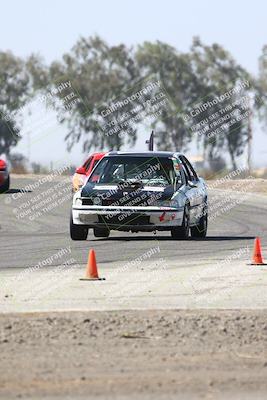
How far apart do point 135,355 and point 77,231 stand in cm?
1367

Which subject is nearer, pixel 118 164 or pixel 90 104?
pixel 118 164

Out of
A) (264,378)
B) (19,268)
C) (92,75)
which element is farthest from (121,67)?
(264,378)

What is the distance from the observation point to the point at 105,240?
79.3 ft

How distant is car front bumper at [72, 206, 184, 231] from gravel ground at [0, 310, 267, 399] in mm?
10227

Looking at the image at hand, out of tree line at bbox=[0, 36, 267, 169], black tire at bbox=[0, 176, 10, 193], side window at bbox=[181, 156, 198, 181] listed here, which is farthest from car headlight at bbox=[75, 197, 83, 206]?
tree line at bbox=[0, 36, 267, 169]

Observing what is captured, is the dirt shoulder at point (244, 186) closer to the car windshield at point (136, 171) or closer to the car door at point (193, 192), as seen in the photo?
the car door at point (193, 192)

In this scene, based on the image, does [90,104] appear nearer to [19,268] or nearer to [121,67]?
[121,67]

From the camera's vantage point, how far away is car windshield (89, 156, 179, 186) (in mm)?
23953

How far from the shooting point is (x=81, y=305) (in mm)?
13523

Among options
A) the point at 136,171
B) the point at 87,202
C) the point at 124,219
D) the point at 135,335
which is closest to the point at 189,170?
the point at 136,171

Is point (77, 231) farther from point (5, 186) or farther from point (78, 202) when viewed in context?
point (5, 186)

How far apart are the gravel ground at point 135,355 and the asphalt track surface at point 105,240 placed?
6464mm

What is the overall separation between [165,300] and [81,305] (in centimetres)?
108

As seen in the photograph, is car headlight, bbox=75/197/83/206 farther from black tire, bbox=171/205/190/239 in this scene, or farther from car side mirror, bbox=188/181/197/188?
car side mirror, bbox=188/181/197/188
